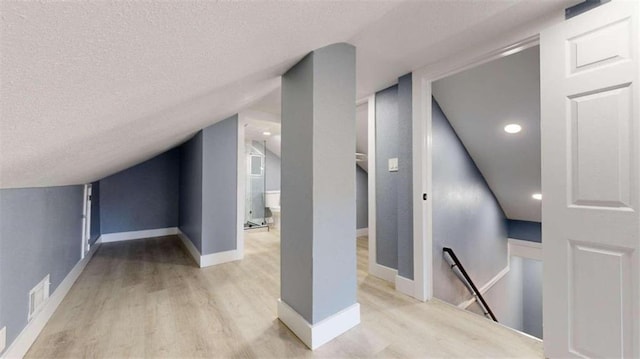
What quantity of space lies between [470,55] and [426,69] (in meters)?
0.34

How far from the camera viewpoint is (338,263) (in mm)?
1683

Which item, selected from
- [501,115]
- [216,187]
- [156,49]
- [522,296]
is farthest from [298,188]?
[522,296]

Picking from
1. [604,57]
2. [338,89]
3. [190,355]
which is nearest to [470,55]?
[604,57]

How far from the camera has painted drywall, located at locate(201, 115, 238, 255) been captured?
10.0 feet

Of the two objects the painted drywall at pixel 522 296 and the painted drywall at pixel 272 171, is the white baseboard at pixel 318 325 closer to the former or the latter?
the painted drywall at pixel 522 296

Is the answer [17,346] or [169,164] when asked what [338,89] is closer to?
[17,346]

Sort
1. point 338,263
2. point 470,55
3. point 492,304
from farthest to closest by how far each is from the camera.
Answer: point 492,304
point 470,55
point 338,263

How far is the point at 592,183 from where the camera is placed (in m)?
1.30

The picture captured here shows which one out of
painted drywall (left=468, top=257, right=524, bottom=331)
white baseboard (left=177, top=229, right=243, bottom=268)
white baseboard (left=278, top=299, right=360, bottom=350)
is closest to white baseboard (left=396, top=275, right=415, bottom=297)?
white baseboard (left=278, top=299, right=360, bottom=350)

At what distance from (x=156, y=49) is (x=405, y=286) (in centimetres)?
235

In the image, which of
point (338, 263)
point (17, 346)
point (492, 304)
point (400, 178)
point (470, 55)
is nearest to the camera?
point (17, 346)

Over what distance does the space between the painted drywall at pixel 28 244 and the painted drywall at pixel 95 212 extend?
4.96ft

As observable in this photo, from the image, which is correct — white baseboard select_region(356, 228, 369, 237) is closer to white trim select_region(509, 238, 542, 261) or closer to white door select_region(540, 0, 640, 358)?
white trim select_region(509, 238, 542, 261)

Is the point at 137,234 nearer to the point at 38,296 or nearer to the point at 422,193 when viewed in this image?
the point at 38,296
